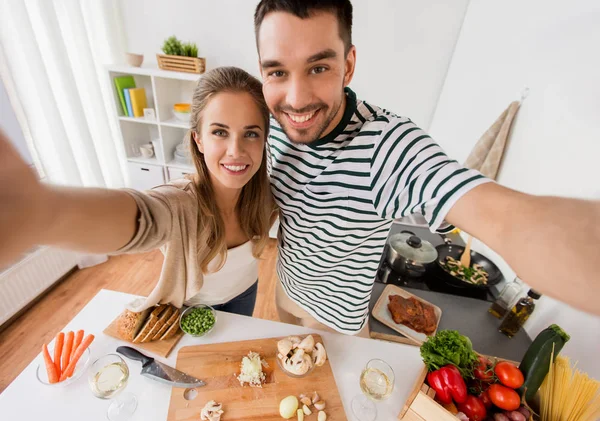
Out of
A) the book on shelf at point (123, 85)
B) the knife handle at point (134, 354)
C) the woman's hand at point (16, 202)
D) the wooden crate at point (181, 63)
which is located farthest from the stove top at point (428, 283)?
the book on shelf at point (123, 85)

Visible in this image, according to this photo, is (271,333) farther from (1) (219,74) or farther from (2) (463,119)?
(2) (463,119)

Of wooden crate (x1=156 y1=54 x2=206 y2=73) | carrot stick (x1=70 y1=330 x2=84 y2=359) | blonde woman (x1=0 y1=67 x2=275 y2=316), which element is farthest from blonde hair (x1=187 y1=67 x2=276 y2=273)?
wooden crate (x1=156 y1=54 x2=206 y2=73)

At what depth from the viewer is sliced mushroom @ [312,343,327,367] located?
0.91 m

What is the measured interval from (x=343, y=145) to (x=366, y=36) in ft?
6.49

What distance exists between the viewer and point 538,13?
A: 4.17 feet

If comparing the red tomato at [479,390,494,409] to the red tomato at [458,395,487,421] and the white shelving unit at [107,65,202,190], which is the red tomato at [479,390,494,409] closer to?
the red tomato at [458,395,487,421]

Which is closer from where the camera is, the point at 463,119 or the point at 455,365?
the point at 455,365

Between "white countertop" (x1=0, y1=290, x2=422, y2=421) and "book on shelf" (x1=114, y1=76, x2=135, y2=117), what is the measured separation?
202cm

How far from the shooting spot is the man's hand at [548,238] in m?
0.42

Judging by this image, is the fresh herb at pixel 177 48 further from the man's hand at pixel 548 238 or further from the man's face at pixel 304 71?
the man's hand at pixel 548 238

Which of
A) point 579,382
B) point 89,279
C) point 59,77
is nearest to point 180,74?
point 59,77

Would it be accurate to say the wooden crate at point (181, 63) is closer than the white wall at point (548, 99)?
No

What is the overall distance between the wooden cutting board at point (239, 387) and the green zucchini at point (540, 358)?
0.49 metres

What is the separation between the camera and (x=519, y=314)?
3.77 ft
